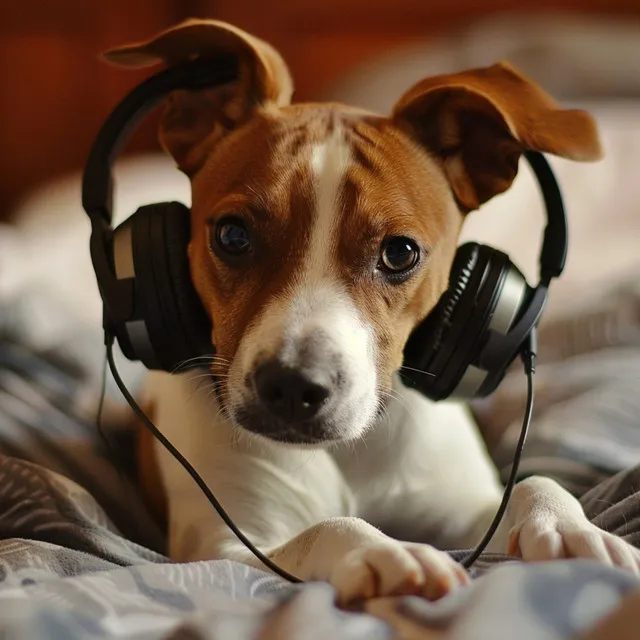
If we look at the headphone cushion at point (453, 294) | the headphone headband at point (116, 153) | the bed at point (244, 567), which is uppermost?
the headphone headband at point (116, 153)

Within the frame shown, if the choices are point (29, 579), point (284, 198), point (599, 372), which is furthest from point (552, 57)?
point (29, 579)

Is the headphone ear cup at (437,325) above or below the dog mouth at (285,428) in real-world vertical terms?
above

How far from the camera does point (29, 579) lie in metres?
1.04

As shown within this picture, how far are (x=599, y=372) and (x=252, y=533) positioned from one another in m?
0.82

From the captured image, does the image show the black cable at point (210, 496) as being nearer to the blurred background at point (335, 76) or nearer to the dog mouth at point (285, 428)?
the dog mouth at point (285, 428)

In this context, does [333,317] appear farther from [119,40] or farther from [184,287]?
[119,40]

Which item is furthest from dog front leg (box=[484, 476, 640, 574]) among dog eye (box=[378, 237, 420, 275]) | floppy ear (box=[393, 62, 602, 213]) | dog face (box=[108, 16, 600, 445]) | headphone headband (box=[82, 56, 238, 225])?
headphone headband (box=[82, 56, 238, 225])

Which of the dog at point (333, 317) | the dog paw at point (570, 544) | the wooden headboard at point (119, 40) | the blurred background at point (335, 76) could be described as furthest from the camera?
the wooden headboard at point (119, 40)

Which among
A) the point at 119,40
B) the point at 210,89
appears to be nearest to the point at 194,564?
the point at 210,89

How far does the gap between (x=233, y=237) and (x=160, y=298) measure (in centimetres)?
14

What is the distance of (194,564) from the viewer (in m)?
1.06

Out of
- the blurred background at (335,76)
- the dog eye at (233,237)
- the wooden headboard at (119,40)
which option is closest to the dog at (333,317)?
the dog eye at (233,237)

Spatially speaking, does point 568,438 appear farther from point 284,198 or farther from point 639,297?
point 284,198

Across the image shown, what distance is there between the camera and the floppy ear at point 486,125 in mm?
1260
